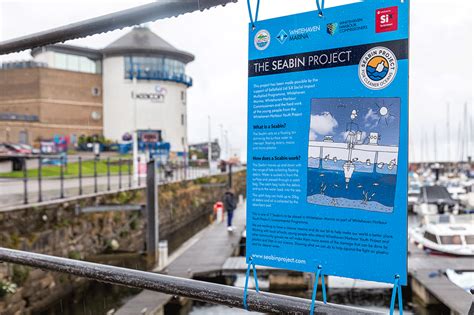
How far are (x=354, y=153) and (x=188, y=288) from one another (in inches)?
25.0

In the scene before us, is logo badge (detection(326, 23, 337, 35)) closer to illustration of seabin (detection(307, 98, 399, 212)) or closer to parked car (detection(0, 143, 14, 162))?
illustration of seabin (detection(307, 98, 399, 212))

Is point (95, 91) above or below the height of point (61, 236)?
above

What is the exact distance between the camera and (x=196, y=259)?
12.5 metres

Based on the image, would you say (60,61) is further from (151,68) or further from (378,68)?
(378,68)

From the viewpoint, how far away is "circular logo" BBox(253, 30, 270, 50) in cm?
159

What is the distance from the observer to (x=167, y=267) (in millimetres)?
11664

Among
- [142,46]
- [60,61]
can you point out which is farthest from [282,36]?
[60,61]

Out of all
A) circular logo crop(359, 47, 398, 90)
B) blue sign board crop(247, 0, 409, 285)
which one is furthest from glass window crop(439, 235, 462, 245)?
circular logo crop(359, 47, 398, 90)

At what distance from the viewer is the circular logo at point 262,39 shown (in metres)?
1.59

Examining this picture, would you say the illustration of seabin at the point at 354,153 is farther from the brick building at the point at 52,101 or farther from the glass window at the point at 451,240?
the brick building at the point at 52,101

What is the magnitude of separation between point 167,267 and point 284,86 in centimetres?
1066

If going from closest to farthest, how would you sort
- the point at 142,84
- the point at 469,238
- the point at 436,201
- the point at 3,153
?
the point at 469,238 → the point at 3,153 → the point at 436,201 → the point at 142,84

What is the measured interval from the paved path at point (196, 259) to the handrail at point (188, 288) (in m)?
6.54

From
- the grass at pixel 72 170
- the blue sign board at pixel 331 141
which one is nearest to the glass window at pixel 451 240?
the blue sign board at pixel 331 141
